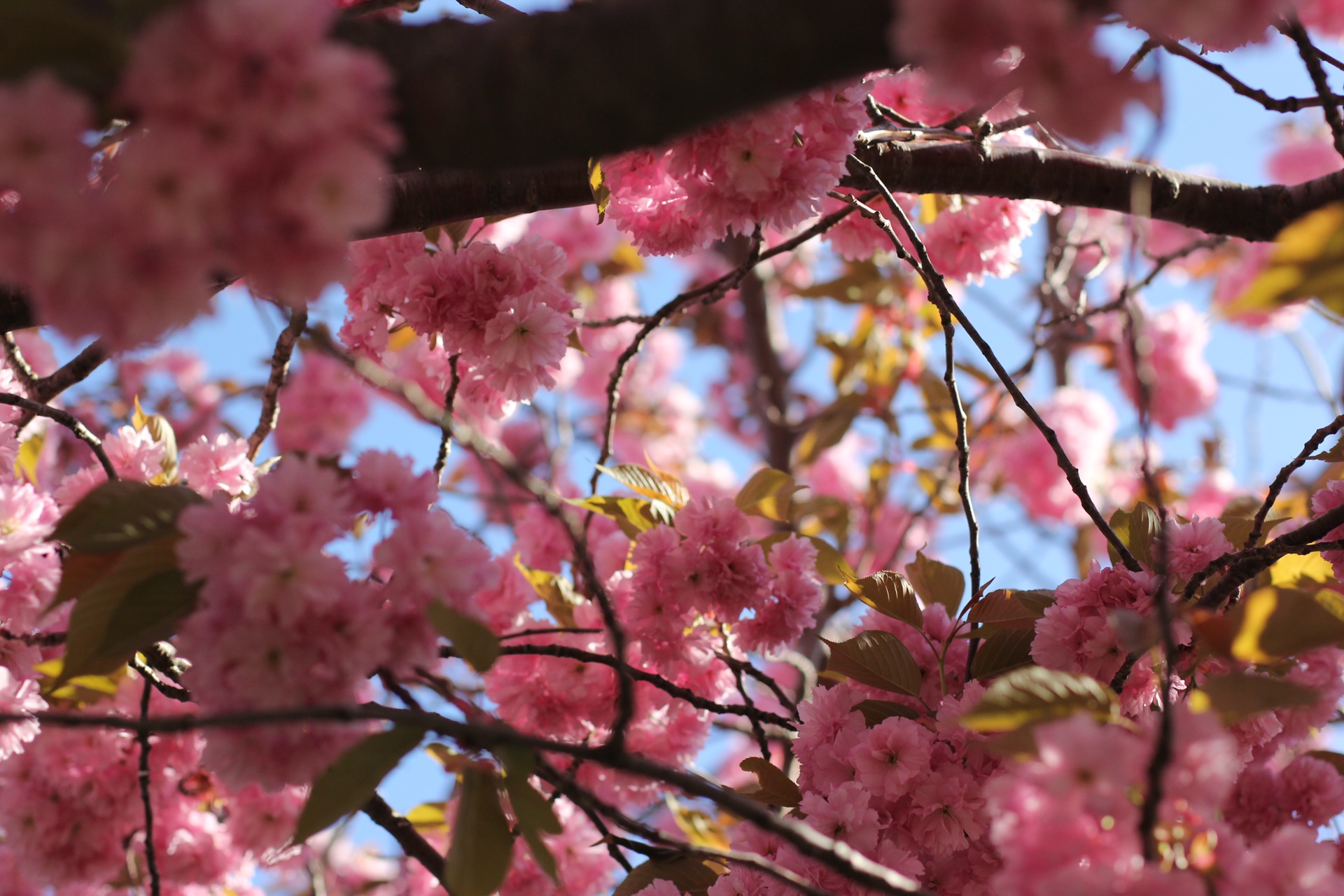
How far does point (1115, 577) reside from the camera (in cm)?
117

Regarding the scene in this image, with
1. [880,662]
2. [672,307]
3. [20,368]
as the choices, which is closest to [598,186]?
[672,307]

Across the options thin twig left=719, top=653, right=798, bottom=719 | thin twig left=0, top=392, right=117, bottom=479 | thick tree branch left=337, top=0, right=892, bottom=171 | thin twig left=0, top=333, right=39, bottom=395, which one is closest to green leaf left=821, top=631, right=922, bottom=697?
thin twig left=719, top=653, right=798, bottom=719

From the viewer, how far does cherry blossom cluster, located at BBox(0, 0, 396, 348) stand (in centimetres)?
64

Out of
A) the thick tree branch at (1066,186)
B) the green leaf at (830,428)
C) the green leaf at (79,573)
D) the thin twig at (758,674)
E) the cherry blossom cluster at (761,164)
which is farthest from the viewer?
the green leaf at (830,428)

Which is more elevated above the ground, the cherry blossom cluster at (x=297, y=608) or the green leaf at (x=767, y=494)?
the green leaf at (x=767, y=494)

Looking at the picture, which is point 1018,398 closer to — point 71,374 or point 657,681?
point 657,681

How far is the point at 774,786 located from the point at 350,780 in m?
0.73

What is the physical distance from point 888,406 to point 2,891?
113 inches

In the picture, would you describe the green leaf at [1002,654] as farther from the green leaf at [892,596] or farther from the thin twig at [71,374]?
the thin twig at [71,374]

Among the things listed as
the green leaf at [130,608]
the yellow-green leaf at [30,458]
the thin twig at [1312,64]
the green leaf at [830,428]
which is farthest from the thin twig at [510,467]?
the green leaf at [830,428]

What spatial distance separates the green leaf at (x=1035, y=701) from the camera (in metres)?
0.78

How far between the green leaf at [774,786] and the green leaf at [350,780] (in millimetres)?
671

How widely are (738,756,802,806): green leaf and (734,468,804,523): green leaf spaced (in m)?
0.51

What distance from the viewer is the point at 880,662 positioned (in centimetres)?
130
